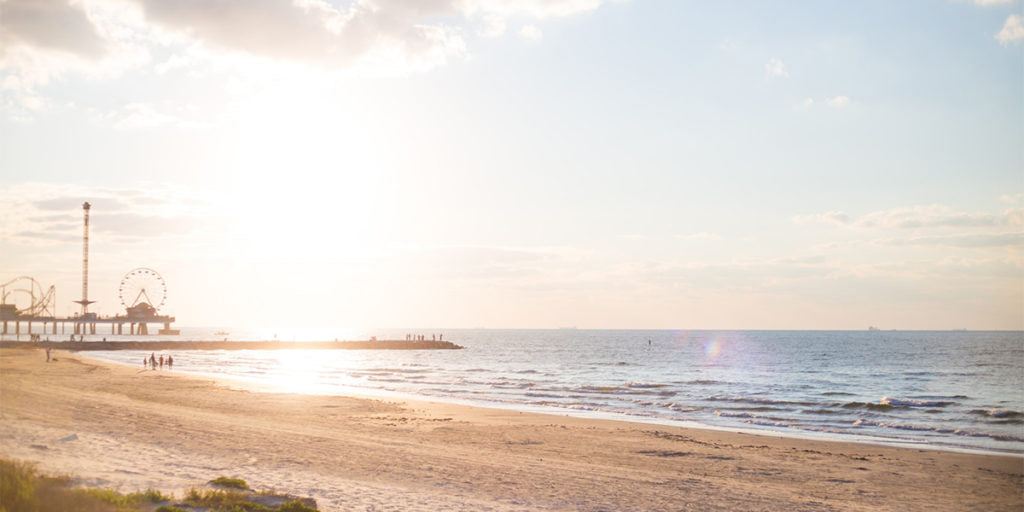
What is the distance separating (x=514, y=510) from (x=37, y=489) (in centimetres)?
791

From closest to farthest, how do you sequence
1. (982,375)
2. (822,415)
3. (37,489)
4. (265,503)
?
(37,489)
(265,503)
(822,415)
(982,375)

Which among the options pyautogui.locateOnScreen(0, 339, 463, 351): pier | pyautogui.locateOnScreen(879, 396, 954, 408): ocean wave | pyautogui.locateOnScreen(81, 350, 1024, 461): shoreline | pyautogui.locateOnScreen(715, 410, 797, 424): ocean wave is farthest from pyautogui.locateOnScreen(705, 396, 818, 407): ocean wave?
pyautogui.locateOnScreen(0, 339, 463, 351): pier

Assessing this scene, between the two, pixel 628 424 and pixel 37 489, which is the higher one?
pixel 37 489

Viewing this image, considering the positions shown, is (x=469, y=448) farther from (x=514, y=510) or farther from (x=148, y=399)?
(x=148, y=399)

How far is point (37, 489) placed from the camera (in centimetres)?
959

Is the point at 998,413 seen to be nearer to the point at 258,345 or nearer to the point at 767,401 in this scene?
the point at 767,401

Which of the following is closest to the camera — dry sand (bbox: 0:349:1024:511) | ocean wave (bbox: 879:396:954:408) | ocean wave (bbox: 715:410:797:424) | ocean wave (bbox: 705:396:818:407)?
dry sand (bbox: 0:349:1024:511)

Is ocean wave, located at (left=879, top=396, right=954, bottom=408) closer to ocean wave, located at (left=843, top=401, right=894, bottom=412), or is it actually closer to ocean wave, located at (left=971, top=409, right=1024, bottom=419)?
ocean wave, located at (left=843, top=401, right=894, bottom=412)

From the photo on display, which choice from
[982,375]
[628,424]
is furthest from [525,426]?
[982,375]

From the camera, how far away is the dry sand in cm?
1409

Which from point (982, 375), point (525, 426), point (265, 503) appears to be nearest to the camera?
point (265, 503)

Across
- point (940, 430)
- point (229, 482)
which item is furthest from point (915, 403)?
point (229, 482)

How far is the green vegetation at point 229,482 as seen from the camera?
41.8 feet

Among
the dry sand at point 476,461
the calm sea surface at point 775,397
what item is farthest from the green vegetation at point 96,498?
the calm sea surface at point 775,397
